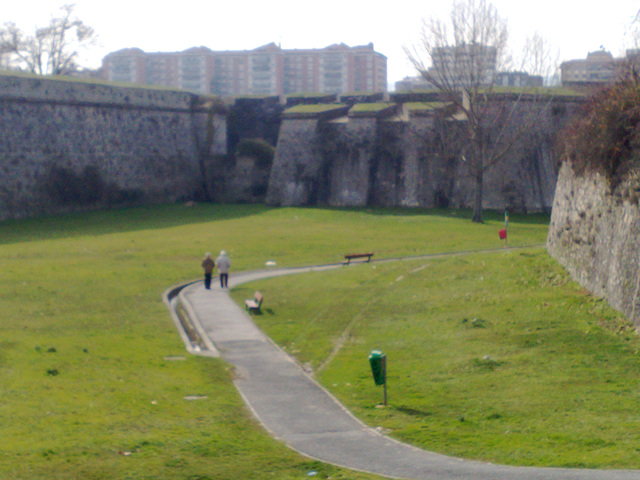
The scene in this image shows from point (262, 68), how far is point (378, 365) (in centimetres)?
12155

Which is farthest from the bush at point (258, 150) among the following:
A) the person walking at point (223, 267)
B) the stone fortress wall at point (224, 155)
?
the person walking at point (223, 267)

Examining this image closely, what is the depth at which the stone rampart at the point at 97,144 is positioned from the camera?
38312 mm

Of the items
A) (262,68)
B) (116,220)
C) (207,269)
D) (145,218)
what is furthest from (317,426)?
(262,68)

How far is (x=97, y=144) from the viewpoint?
139ft

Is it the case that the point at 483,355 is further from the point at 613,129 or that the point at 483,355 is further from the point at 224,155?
the point at 224,155

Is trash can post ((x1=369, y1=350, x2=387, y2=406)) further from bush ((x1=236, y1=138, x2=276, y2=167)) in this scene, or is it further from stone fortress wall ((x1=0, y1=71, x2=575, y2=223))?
bush ((x1=236, y1=138, x2=276, y2=167))

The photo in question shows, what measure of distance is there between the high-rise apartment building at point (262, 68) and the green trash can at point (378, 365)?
11813cm

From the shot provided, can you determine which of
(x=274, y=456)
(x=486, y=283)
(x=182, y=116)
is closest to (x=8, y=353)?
(x=274, y=456)

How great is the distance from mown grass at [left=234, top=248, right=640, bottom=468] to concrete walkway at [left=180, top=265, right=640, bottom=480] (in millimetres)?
301

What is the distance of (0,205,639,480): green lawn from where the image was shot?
7996 millimetres

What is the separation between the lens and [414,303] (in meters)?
17.9

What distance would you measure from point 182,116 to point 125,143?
5641 millimetres

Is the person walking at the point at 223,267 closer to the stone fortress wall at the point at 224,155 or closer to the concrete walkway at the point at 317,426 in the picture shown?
the concrete walkway at the point at 317,426

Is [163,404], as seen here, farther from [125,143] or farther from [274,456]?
[125,143]
